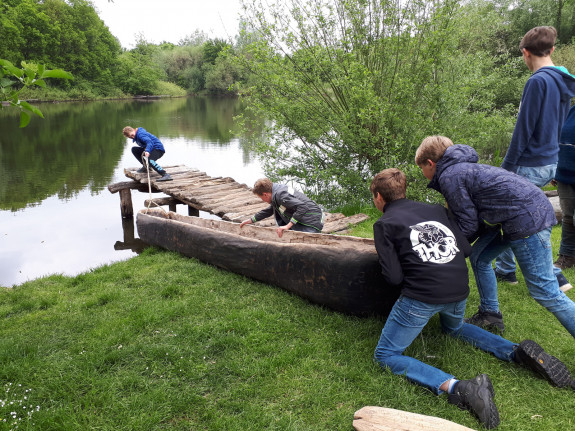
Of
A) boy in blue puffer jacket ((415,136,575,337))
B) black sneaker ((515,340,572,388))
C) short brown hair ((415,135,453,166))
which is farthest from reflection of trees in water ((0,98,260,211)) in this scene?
black sneaker ((515,340,572,388))

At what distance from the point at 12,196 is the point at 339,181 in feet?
33.7

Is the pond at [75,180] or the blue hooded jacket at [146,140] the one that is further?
the blue hooded jacket at [146,140]

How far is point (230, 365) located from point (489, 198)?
2247 mm

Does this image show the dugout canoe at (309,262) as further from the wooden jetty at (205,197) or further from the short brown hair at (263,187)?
the wooden jetty at (205,197)

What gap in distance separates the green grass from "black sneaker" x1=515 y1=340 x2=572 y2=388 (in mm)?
68

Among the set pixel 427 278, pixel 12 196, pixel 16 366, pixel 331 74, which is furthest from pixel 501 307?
pixel 12 196

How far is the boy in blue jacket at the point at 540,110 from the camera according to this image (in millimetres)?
3285

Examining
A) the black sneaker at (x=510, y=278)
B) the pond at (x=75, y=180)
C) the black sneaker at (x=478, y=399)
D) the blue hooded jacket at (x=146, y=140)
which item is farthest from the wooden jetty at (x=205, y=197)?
the black sneaker at (x=478, y=399)

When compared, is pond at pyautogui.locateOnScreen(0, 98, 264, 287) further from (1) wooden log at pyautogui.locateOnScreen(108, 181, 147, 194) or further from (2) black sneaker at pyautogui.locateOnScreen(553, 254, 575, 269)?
(2) black sneaker at pyautogui.locateOnScreen(553, 254, 575, 269)

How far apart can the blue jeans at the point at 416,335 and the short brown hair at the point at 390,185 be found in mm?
743

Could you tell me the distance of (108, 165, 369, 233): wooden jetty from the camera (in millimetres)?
7705

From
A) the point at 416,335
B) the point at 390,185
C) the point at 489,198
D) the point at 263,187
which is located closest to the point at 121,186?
the point at 263,187

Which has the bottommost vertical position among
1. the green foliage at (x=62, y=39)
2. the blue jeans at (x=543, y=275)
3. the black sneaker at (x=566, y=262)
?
the black sneaker at (x=566, y=262)

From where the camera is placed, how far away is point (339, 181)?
26.4 ft
